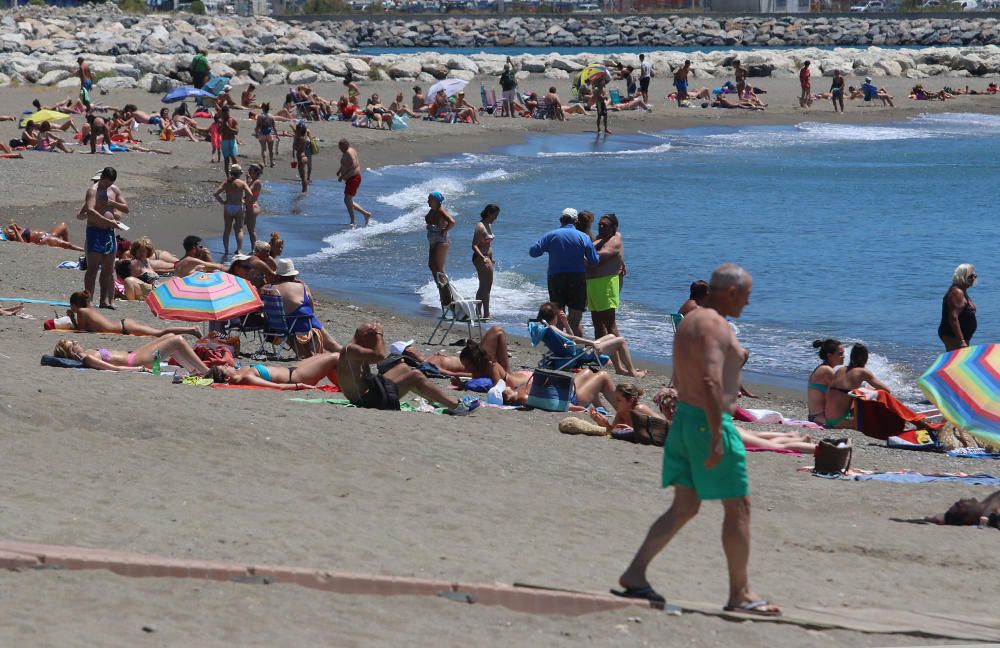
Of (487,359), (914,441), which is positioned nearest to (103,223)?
(487,359)

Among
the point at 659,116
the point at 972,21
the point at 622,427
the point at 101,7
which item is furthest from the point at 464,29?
the point at 622,427

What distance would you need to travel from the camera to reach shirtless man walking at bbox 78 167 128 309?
13.0 meters

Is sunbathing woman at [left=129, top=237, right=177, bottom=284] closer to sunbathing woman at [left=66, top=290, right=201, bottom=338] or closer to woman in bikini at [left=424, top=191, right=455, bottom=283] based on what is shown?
sunbathing woman at [left=66, top=290, right=201, bottom=338]

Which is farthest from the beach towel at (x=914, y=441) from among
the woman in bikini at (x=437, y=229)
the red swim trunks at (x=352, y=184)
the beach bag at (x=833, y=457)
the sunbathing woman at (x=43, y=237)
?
the red swim trunks at (x=352, y=184)

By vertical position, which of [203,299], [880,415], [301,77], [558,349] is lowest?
[880,415]

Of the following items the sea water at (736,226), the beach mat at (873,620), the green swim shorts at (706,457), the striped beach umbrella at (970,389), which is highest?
the green swim shorts at (706,457)

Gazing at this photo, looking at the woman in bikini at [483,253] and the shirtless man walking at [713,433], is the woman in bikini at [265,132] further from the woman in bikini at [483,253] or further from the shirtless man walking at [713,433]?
the shirtless man walking at [713,433]

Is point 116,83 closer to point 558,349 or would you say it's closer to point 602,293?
point 602,293

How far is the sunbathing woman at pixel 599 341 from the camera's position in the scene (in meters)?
11.2

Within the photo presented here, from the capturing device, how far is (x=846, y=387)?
10.4m

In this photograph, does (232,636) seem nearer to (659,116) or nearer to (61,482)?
(61,482)

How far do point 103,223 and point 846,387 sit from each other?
709 centimetres

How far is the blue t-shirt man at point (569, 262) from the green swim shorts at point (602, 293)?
0.11 meters

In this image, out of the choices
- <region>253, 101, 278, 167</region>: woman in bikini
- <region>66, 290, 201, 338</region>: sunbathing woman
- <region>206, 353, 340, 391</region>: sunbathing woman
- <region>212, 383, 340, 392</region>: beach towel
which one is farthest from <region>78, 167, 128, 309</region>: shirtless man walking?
<region>253, 101, 278, 167</region>: woman in bikini
